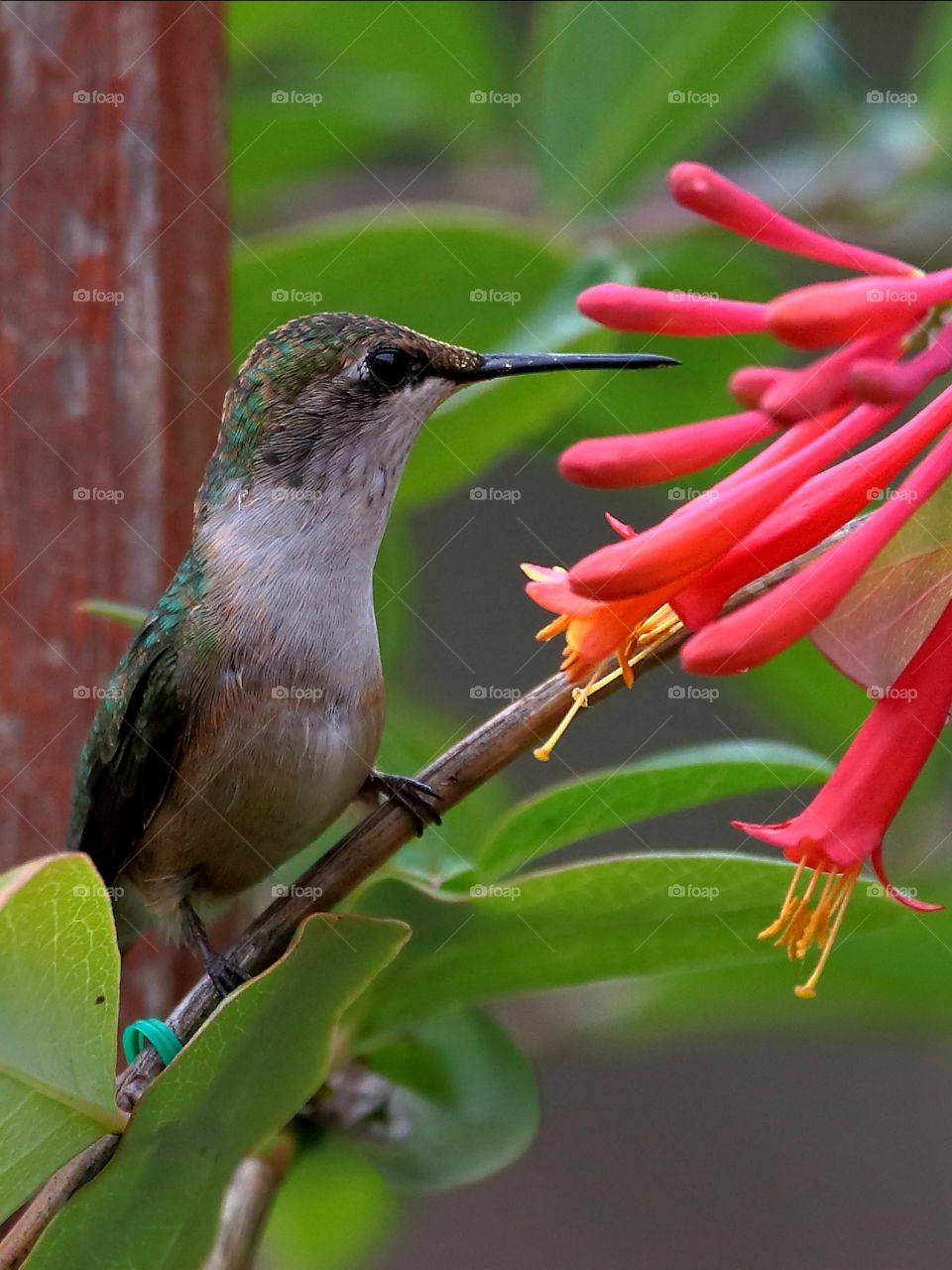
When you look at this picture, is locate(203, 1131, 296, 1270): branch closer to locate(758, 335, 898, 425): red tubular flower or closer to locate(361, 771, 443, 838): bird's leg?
locate(361, 771, 443, 838): bird's leg

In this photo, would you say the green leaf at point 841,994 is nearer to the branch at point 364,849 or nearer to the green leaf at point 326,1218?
the green leaf at point 326,1218

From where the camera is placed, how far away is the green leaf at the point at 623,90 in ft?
6.69

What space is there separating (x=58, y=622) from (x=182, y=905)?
427mm

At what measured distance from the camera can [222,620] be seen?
177 centimetres

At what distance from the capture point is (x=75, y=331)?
1648 mm

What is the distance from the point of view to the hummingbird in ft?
5.67

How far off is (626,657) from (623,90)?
1.29 meters

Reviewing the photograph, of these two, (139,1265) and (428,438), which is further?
→ (428,438)

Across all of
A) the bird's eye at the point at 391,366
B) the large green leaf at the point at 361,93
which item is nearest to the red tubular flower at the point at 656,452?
the bird's eye at the point at 391,366

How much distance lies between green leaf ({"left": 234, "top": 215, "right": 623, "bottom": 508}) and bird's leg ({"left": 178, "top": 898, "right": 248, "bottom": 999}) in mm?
568

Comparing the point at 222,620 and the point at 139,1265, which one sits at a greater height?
the point at 222,620

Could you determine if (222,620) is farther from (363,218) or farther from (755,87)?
(755,87)

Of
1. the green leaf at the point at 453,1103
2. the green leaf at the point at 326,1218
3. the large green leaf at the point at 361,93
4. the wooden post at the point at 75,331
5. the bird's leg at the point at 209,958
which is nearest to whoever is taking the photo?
the bird's leg at the point at 209,958

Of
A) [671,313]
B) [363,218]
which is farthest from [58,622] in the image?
[671,313]
